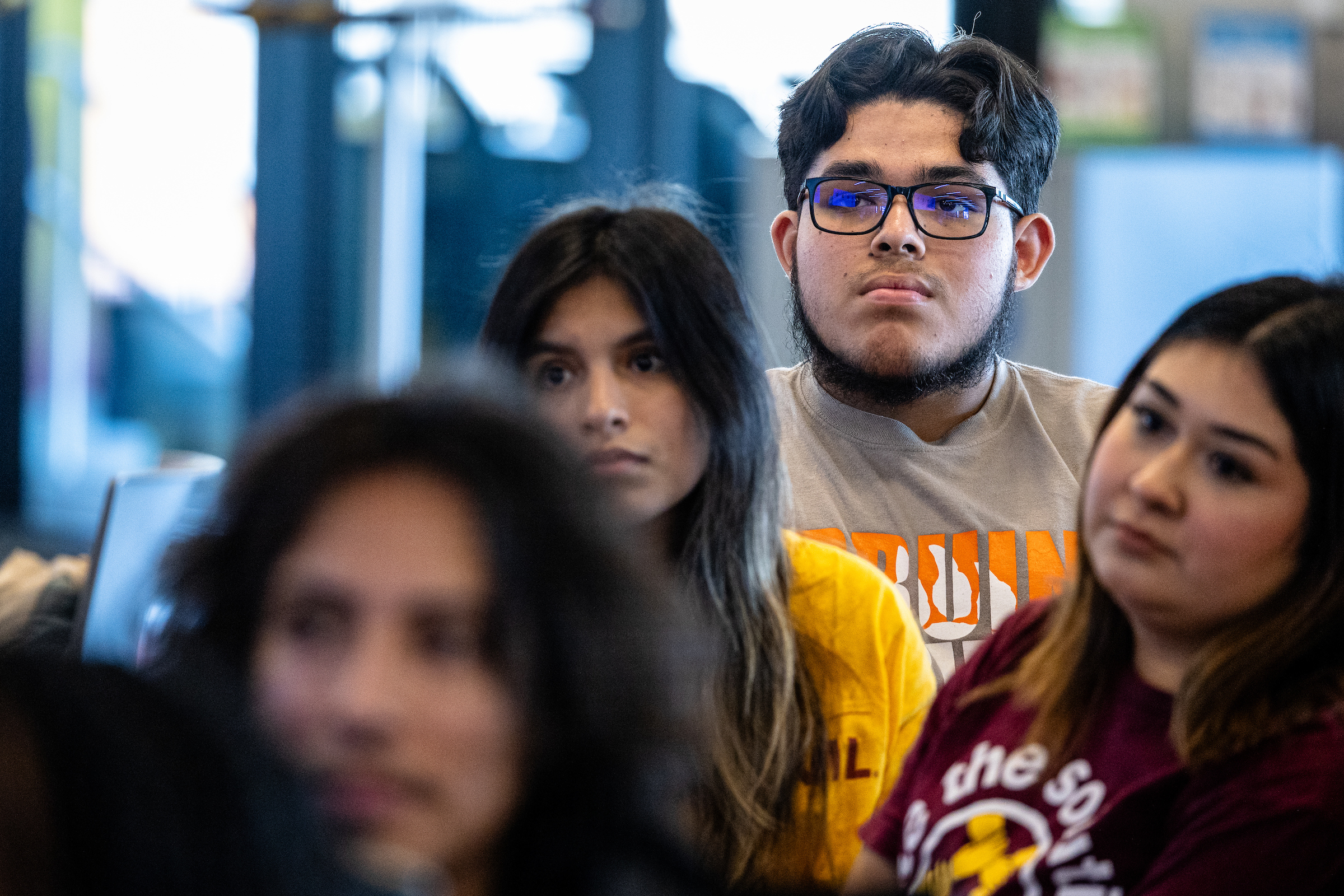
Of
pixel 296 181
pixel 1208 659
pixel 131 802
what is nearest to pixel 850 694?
pixel 1208 659

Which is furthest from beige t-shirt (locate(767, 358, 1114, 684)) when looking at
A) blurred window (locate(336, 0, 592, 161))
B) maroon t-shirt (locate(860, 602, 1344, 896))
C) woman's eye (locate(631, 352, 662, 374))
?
blurred window (locate(336, 0, 592, 161))

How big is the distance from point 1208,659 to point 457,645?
595 mm

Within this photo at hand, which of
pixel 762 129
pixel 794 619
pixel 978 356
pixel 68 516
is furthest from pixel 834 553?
pixel 68 516

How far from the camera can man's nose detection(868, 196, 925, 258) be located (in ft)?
5.58

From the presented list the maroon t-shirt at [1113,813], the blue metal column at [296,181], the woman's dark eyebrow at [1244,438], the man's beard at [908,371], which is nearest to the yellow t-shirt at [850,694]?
the maroon t-shirt at [1113,813]

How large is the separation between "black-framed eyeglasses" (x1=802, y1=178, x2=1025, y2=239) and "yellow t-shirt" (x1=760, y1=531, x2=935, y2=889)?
524mm

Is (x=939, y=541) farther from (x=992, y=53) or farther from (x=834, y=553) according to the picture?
(x=992, y=53)

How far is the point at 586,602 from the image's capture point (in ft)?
2.20

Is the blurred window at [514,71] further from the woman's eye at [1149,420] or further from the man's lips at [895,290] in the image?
the woman's eye at [1149,420]

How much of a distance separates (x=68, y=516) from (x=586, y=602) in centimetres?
494

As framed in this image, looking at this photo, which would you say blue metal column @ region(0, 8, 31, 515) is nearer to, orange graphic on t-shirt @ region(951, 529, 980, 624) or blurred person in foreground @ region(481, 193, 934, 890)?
blurred person in foreground @ region(481, 193, 934, 890)

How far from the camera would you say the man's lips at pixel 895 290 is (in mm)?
1713

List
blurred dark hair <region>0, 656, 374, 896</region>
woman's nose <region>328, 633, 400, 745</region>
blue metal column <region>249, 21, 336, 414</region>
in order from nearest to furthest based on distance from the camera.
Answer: blurred dark hair <region>0, 656, 374, 896</region> < woman's nose <region>328, 633, 400, 745</region> < blue metal column <region>249, 21, 336, 414</region>

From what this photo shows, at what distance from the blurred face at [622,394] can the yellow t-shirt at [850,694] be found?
200mm
